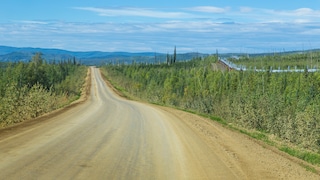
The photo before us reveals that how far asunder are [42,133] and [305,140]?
17.0 m

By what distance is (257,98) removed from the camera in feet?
133

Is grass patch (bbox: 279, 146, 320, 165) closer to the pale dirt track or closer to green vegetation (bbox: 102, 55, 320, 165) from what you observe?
green vegetation (bbox: 102, 55, 320, 165)

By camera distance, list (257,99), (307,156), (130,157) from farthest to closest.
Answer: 1. (257,99)
2. (307,156)
3. (130,157)

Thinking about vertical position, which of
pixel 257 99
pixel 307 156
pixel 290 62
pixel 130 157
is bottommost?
pixel 257 99

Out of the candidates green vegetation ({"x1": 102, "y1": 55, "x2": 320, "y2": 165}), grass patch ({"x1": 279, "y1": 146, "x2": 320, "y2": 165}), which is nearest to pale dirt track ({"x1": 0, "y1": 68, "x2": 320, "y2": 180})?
grass patch ({"x1": 279, "y1": 146, "x2": 320, "y2": 165})

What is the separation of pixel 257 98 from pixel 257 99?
867mm

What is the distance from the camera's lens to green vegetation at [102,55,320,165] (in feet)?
90.5

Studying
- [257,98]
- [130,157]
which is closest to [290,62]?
[257,98]

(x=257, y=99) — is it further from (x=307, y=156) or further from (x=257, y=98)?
(x=307, y=156)

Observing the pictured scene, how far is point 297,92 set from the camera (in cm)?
5284

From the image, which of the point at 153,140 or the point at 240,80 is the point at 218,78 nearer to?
the point at 240,80

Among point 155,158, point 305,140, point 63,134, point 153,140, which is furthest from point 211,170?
point 305,140

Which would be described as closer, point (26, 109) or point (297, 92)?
point (26, 109)

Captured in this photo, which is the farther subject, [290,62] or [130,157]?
[290,62]
